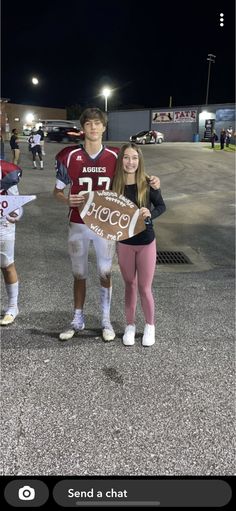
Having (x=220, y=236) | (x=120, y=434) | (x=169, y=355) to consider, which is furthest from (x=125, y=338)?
(x=220, y=236)

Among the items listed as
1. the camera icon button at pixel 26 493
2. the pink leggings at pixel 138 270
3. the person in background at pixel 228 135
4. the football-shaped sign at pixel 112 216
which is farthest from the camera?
the person in background at pixel 228 135

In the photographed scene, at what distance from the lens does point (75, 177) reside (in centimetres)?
343

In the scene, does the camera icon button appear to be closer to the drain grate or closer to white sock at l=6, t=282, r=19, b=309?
white sock at l=6, t=282, r=19, b=309

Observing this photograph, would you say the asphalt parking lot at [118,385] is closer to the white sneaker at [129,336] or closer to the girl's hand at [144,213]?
the white sneaker at [129,336]

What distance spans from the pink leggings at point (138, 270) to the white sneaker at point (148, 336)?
5cm

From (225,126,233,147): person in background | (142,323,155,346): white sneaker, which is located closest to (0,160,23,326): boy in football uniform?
(142,323,155,346): white sneaker

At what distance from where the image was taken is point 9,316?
416 centimetres

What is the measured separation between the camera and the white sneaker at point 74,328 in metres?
3.86

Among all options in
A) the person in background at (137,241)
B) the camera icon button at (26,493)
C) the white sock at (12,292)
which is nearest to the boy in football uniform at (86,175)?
the person in background at (137,241)

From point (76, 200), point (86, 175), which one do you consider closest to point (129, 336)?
point (76, 200)

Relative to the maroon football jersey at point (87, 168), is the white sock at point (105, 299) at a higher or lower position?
lower

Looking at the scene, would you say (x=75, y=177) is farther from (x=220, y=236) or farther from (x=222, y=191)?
(x=222, y=191)

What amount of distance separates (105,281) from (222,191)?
1282 cm

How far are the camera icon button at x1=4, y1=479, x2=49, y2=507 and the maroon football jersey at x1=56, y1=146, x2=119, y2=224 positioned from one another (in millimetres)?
2333
